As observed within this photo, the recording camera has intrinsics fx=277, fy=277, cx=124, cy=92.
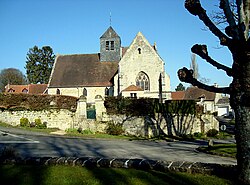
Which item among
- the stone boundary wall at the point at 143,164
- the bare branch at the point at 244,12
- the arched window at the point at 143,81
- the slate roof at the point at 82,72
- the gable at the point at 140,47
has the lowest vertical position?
the stone boundary wall at the point at 143,164

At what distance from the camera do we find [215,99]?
2192 inches

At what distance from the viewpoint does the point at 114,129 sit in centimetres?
2331

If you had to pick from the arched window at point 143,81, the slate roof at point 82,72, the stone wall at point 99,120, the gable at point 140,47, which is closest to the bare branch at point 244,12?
the stone wall at point 99,120

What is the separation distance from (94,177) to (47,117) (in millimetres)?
18572

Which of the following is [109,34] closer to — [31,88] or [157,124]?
[31,88]

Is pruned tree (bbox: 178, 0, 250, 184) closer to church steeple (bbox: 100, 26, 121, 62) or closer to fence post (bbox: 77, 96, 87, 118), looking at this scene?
fence post (bbox: 77, 96, 87, 118)

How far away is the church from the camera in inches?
1467

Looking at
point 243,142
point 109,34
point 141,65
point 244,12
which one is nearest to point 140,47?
point 141,65

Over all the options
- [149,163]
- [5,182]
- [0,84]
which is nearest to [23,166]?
[5,182]

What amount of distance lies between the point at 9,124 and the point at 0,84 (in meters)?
46.3

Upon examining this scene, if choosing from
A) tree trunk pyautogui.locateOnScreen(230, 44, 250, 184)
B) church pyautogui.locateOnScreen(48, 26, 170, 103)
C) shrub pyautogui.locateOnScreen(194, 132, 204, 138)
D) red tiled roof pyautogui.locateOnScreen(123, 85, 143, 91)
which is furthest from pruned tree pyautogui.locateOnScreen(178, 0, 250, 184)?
red tiled roof pyautogui.locateOnScreen(123, 85, 143, 91)

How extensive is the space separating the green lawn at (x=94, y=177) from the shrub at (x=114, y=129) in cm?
1564

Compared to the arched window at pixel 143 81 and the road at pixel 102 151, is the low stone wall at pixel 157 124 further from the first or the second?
the arched window at pixel 143 81

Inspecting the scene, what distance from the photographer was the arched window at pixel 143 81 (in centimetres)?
3791
